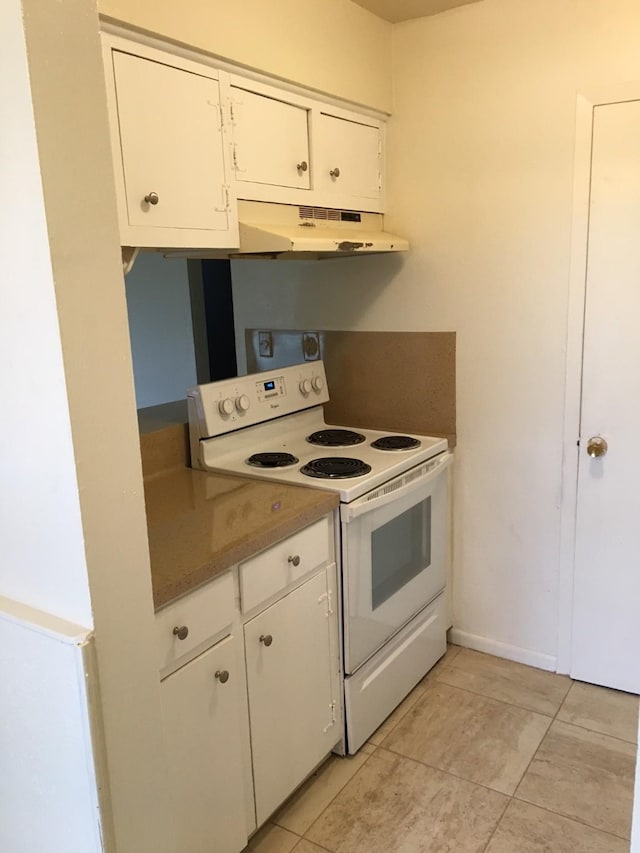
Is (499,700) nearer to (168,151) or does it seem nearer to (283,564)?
(283,564)

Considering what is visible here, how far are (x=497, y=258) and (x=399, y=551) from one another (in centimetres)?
110

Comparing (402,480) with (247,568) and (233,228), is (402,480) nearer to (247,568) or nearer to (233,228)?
(247,568)

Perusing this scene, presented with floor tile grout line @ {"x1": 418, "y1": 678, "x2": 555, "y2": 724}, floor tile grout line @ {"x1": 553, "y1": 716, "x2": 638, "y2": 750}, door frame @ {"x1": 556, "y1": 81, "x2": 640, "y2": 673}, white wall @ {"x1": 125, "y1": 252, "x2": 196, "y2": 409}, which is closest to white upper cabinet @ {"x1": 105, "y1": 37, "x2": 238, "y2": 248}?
door frame @ {"x1": 556, "y1": 81, "x2": 640, "y2": 673}

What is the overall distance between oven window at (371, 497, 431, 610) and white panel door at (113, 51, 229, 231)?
1.10 meters

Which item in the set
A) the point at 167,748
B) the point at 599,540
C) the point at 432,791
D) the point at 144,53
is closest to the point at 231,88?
the point at 144,53

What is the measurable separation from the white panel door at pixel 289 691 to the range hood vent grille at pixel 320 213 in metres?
1.15

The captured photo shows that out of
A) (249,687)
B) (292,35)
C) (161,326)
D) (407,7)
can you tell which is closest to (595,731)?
(249,687)

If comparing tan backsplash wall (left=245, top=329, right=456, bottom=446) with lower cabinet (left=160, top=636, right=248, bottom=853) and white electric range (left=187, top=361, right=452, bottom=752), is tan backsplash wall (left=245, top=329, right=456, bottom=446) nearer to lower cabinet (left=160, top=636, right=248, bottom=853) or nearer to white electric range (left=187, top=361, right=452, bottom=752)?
white electric range (left=187, top=361, right=452, bottom=752)

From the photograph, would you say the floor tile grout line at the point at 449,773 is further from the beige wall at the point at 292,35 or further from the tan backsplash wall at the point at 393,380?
the beige wall at the point at 292,35

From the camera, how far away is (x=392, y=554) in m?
2.36

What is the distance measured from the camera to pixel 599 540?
2.48m

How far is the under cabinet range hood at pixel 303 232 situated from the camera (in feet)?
6.59

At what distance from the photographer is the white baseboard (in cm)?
268

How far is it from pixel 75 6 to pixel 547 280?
182 cm
